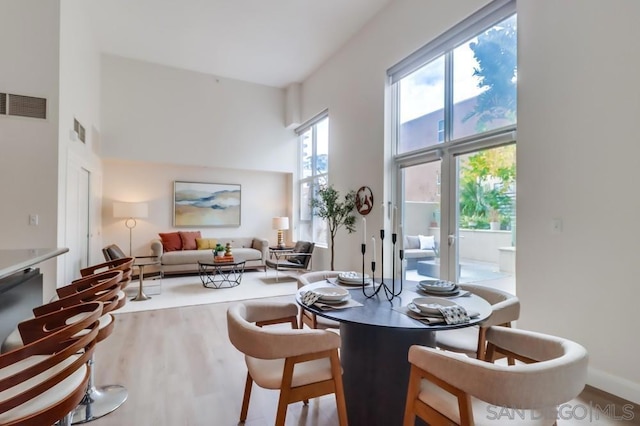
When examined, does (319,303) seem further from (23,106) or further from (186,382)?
(23,106)

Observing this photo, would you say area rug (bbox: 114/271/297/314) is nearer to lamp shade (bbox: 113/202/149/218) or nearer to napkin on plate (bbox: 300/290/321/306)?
lamp shade (bbox: 113/202/149/218)

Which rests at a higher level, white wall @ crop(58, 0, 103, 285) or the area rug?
white wall @ crop(58, 0, 103, 285)

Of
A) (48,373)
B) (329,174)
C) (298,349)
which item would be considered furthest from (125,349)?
(329,174)

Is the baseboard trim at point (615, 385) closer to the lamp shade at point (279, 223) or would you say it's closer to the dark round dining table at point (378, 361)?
the dark round dining table at point (378, 361)

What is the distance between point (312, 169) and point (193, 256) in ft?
10.9

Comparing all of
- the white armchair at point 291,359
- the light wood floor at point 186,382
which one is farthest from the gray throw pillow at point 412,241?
the white armchair at point 291,359

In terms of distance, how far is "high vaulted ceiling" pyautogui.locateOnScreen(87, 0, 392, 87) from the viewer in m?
4.92

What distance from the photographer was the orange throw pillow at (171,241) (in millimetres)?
7050

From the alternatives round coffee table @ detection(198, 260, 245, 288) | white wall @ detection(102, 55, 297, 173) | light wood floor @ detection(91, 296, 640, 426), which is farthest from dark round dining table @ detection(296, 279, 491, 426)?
white wall @ detection(102, 55, 297, 173)

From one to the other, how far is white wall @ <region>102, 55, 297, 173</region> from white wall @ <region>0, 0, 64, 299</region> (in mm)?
2942

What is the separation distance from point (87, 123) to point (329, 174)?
14.1 ft

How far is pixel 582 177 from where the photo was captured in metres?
2.56

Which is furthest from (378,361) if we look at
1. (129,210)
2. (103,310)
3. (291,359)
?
(129,210)

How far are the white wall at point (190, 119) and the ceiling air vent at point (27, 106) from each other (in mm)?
2934
